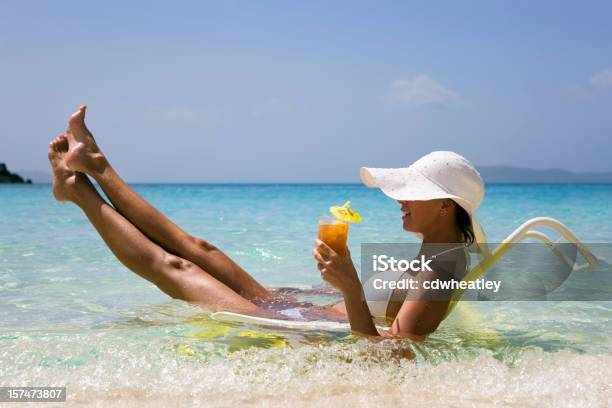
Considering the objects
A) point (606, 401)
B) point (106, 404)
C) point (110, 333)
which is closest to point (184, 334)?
point (110, 333)

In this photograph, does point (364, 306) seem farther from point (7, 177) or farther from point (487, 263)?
point (7, 177)

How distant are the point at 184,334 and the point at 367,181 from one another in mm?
1337

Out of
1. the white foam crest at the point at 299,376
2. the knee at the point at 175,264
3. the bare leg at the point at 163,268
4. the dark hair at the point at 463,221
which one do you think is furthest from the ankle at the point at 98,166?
the dark hair at the point at 463,221

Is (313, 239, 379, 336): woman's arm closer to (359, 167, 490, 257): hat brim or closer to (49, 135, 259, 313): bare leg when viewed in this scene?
(359, 167, 490, 257): hat brim

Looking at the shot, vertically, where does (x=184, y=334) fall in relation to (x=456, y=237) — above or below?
below

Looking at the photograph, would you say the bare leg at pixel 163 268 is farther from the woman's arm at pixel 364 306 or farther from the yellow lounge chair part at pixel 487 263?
the woman's arm at pixel 364 306

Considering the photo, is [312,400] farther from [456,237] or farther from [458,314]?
[458,314]

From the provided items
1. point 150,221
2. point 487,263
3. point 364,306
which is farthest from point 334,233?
point 150,221

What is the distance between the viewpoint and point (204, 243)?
4168 millimetres

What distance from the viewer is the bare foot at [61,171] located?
4199mm

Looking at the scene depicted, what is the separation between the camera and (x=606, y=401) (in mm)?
2861

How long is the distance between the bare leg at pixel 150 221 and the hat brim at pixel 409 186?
48.5 inches

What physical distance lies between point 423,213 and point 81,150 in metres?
2.26

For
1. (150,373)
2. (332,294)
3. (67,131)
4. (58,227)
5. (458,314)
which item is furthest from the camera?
(58,227)
